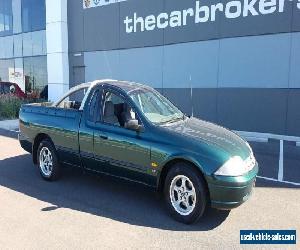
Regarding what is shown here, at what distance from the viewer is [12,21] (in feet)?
71.6

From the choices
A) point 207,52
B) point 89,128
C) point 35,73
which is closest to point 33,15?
point 35,73

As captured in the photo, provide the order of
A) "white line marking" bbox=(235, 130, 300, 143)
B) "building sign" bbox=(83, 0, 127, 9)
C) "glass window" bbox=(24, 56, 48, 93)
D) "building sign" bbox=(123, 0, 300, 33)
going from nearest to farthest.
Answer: "white line marking" bbox=(235, 130, 300, 143)
"building sign" bbox=(123, 0, 300, 33)
"building sign" bbox=(83, 0, 127, 9)
"glass window" bbox=(24, 56, 48, 93)

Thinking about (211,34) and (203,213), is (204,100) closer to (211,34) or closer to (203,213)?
(211,34)

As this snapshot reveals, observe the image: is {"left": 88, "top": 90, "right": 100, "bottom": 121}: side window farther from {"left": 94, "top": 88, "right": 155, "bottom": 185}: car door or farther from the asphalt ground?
the asphalt ground

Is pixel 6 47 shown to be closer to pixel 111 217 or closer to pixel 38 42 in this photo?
pixel 38 42

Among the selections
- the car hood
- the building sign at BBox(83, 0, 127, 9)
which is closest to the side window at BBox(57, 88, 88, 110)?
the car hood

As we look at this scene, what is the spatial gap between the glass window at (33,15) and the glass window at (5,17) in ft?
5.94

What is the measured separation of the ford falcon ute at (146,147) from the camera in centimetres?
439

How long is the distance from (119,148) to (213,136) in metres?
1.40

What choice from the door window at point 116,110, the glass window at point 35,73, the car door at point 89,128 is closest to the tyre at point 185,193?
the door window at point 116,110

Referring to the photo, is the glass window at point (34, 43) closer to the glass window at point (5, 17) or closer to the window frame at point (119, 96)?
the glass window at point (5, 17)

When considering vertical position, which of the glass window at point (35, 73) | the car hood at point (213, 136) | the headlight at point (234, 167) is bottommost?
the headlight at point (234, 167)

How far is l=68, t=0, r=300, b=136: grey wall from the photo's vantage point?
10672 millimetres

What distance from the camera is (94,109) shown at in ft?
18.4
